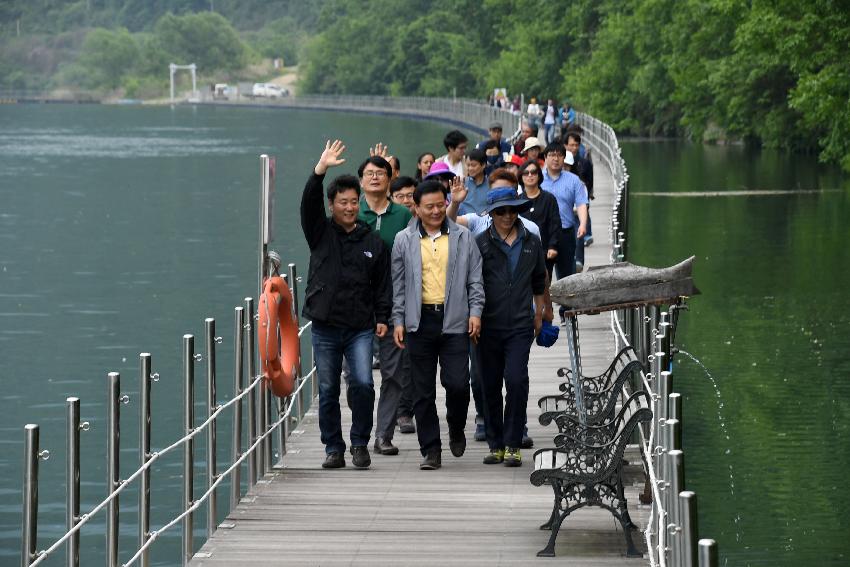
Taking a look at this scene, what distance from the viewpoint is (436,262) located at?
1192cm

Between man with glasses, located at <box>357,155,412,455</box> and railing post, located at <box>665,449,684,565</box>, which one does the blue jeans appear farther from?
railing post, located at <box>665,449,684,565</box>

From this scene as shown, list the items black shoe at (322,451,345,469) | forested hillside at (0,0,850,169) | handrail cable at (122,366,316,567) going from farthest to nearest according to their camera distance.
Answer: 1. forested hillside at (0,0,850,169)
2. black shoe at (322,451,345,469)
3. handrail cable at (122,366,316,567)

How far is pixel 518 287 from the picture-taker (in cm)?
1205

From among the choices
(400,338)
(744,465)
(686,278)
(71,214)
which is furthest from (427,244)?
(71,214)

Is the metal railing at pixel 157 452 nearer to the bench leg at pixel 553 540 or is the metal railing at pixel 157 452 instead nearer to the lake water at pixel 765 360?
the bench leg at pixel 553 540

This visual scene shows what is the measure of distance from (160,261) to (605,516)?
40572mm

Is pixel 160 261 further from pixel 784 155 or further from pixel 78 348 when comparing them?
pixel 784 155

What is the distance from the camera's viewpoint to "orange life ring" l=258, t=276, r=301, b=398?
11.8 m

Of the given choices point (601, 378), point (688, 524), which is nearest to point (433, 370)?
point (601, 378)

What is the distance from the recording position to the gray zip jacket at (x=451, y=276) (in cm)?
1189

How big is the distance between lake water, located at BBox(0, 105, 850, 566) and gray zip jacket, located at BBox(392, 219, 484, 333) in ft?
20.2

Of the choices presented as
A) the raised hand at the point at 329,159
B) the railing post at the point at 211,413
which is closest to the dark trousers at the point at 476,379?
the raised hand at the point at 329,159

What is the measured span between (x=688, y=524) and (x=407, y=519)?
15.0ft

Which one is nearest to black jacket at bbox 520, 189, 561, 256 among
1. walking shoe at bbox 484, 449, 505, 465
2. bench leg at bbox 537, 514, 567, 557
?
walking shoe at bbox 484, 449, 505, 465
